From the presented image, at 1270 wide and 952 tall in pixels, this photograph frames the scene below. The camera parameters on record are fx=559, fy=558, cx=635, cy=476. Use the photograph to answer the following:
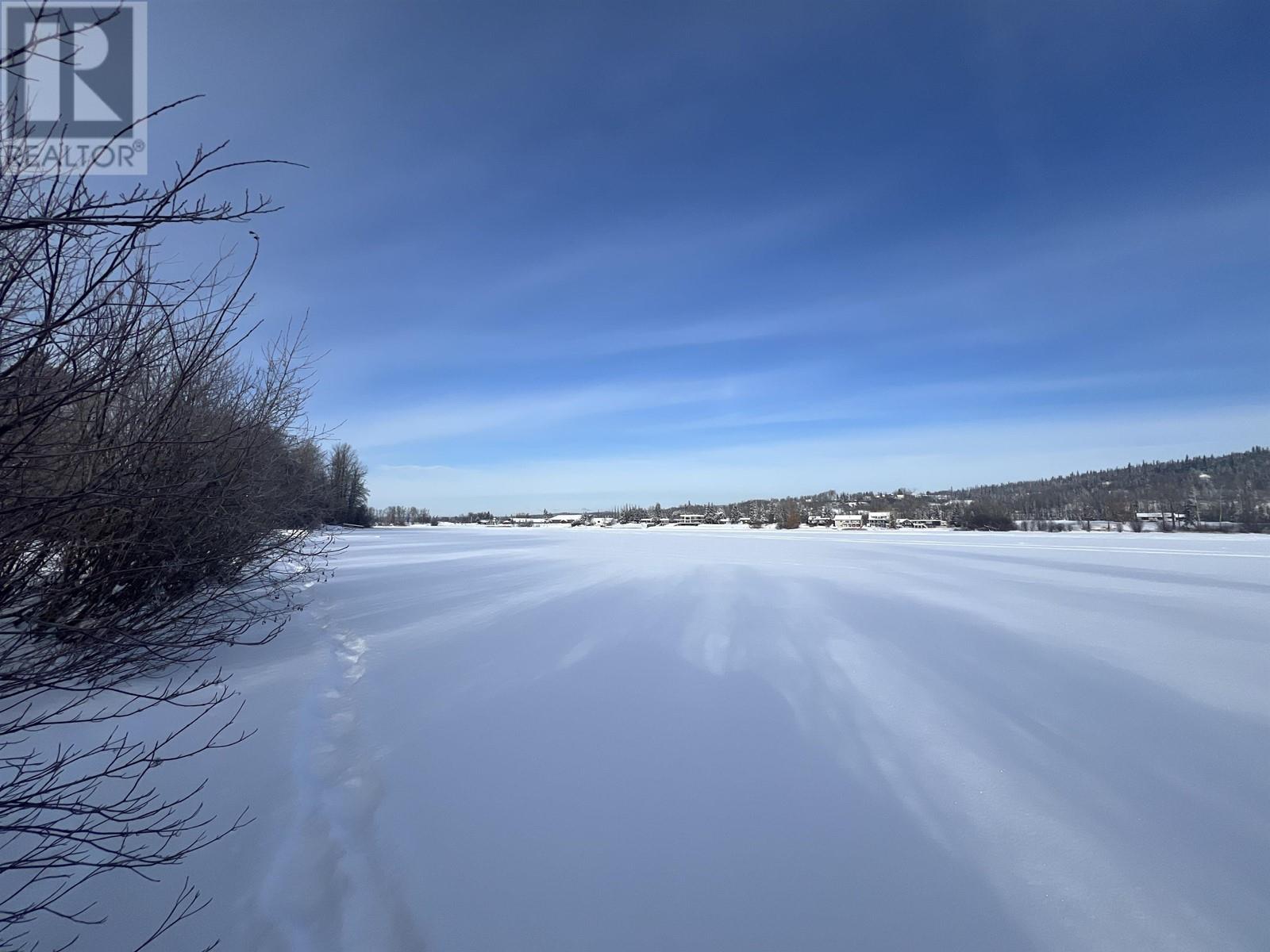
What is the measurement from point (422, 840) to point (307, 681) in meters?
2.43

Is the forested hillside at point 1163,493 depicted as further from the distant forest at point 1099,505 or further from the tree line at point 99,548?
the tree line at point 99,548

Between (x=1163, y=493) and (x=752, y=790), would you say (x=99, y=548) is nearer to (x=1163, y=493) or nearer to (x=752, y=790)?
(x=752, y=790)

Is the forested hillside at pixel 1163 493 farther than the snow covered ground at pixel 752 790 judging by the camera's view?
Yes

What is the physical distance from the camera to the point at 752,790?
102 inches

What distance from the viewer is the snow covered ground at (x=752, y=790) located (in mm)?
1854

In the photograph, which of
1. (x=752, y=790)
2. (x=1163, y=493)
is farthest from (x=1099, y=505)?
(x=752, y=790)

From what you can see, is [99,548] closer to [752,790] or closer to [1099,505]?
[752,790]

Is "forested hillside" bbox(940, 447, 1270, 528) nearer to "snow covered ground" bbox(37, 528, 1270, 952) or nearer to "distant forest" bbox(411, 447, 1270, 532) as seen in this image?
"distant forest" bbox(411, 447, 1270, 532)

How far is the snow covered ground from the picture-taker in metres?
1.85

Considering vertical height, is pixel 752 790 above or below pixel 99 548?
below

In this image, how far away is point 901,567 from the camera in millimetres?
10992

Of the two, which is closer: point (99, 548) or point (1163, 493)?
point (99, 548)

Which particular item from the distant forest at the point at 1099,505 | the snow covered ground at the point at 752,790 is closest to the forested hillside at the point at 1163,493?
the distant forest at the point at 1099,505

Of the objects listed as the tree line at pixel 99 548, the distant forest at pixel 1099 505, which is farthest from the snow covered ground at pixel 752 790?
the distant forest at pixel 1099 505
